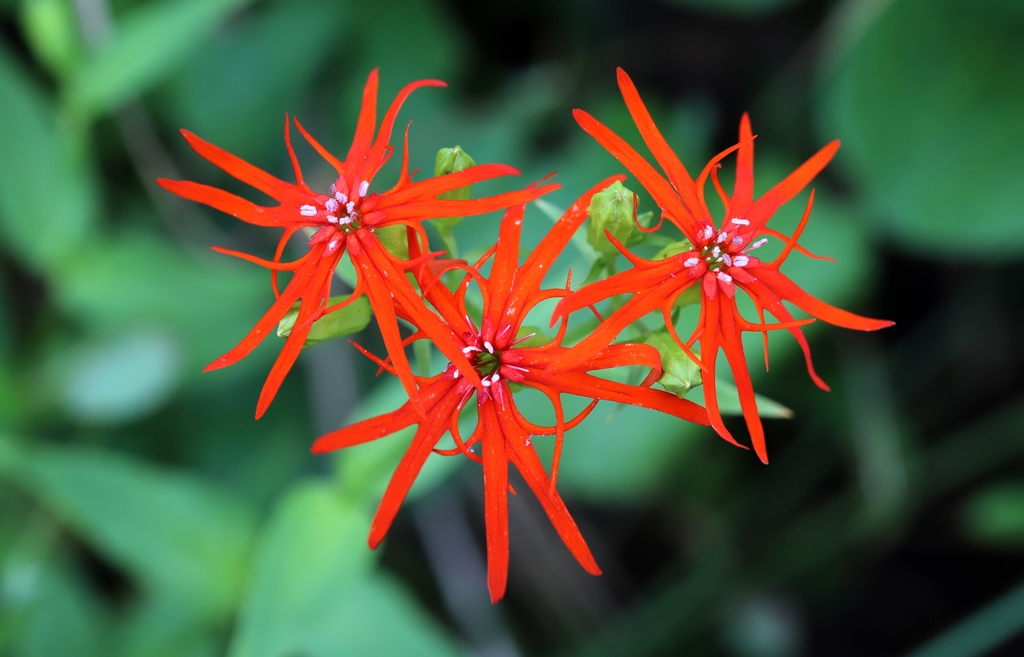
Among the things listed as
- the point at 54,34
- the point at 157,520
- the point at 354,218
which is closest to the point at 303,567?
the point at 157,520

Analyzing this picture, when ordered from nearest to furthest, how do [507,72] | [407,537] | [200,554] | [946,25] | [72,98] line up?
1. [200,554]
2. [72,98]
3. [946,25]
4. [407,537]
5. [507,72]

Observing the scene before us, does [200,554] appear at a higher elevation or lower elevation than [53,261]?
lower

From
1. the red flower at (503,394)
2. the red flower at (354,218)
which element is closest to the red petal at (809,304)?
the red flower at (503,394)

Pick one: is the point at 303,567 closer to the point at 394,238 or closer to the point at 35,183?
the point at 394,238

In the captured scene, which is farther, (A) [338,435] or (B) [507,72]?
(B) [507,72]

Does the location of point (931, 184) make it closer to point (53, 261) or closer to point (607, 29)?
point (607, 29)

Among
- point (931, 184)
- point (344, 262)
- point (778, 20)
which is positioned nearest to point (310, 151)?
point (344, 262)

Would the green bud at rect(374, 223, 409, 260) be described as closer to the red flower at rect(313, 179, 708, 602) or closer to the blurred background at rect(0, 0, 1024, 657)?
the red flower at rect(313, 179, 708, 602)
